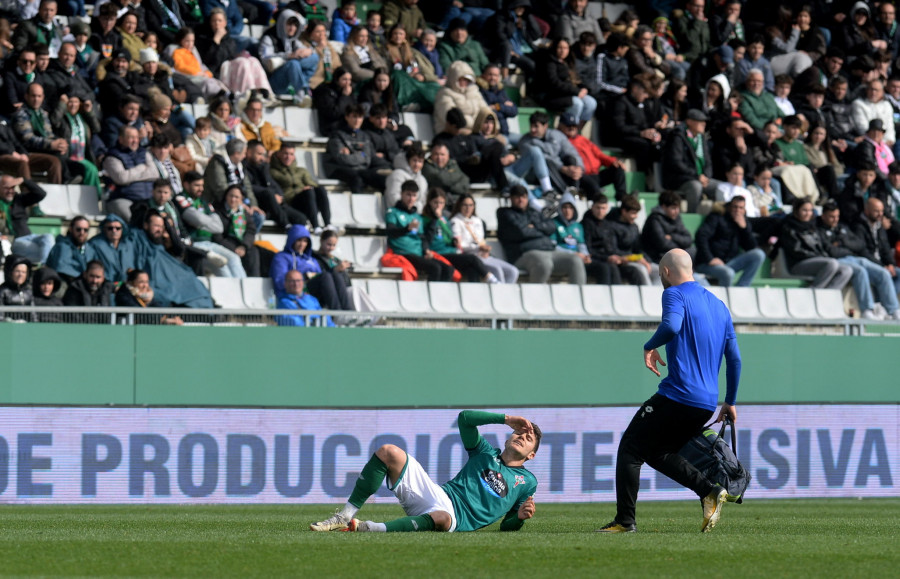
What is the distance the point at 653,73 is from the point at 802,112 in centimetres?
286

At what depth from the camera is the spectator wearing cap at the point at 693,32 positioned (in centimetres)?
2344

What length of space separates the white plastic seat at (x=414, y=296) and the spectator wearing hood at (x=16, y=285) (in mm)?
4235

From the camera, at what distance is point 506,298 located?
1705 centimetres

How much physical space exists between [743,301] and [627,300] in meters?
1.69

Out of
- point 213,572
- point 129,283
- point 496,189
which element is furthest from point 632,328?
point 213,572

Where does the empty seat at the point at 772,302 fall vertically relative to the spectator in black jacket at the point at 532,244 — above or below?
below

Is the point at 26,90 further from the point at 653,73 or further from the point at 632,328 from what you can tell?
the point at 653,73

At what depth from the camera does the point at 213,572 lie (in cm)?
678

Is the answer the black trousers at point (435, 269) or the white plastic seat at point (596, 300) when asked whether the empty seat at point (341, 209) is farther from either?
the white plastic seat at point (596, 300)

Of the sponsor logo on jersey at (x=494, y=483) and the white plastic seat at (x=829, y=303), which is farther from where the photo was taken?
the white plastic seat at (x=829, y=303)

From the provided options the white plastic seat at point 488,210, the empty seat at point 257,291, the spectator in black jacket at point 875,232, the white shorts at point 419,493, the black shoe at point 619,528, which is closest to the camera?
the white shorts at point 419,493

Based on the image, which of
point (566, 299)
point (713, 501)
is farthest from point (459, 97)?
point (713, 501)

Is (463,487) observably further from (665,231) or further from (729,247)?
(729,247)

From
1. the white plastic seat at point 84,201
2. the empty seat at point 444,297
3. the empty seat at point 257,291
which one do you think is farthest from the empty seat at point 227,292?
the empty seat at point 444,297
